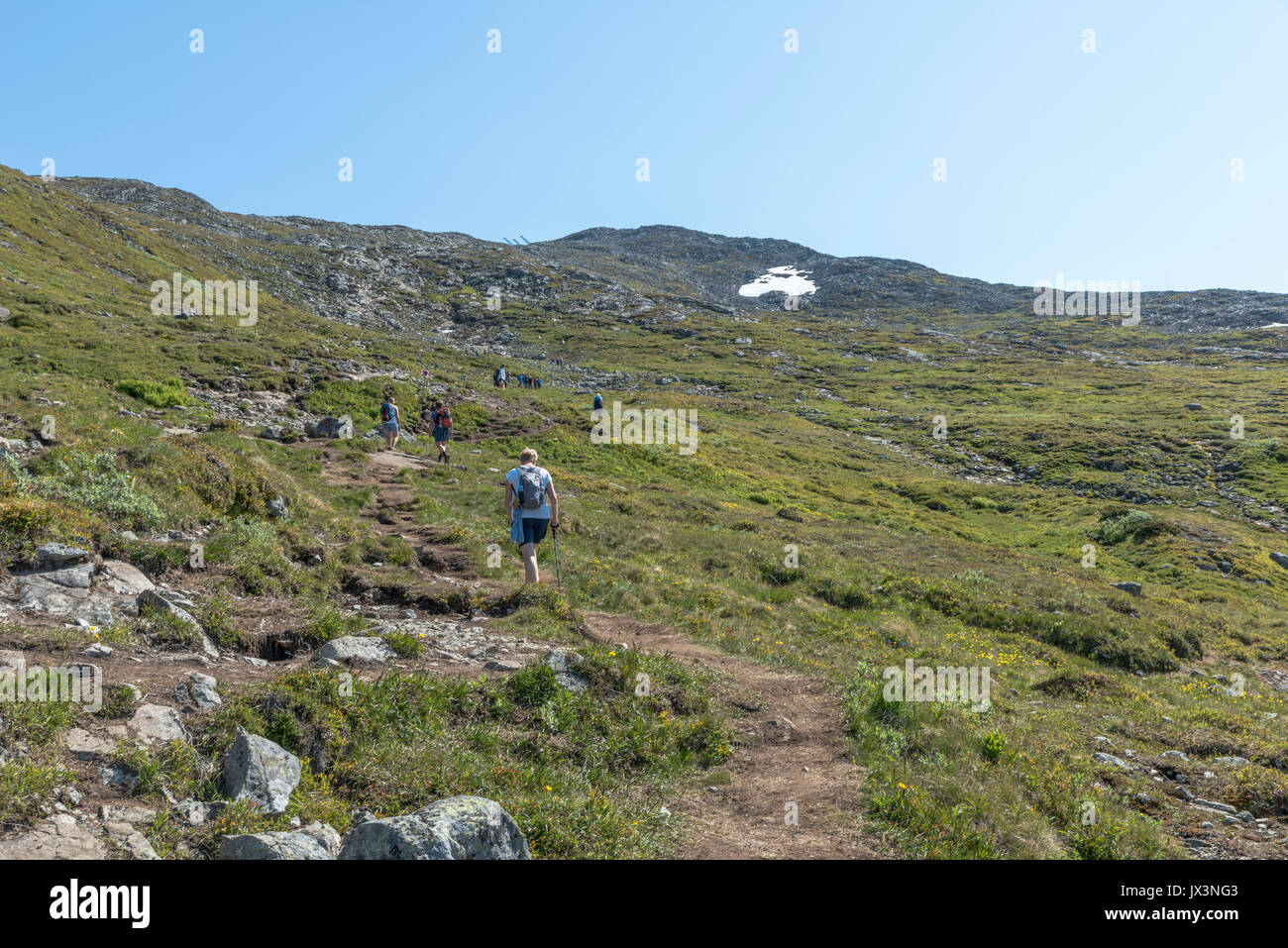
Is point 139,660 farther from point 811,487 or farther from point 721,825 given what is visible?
point 811,487

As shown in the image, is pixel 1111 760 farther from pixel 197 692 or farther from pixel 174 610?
pixel 174 610

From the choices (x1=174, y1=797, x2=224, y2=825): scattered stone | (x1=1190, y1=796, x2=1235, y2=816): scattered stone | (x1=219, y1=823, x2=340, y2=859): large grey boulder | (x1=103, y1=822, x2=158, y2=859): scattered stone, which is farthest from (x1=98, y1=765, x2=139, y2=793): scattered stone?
(x1=1190, y1=796, x2=1235, y2=816): scattered stone

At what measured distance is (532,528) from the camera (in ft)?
46.2

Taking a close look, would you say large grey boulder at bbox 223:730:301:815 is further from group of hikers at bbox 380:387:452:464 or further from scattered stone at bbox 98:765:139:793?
group of hikers at bbox 380:387:452:464

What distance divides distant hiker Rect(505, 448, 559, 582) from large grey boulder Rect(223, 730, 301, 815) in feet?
25.2

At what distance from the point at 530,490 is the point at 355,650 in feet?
16.8

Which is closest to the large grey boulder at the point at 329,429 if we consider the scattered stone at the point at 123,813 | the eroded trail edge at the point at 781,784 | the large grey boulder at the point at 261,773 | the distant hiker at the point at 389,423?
the distant hiker at the point at 389,423

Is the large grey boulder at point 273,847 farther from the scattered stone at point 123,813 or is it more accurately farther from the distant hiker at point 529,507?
the distant hiker at point 529,507

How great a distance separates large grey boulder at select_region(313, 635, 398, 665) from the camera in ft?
29.9

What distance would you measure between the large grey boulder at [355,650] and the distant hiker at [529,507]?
4345 millimetres
